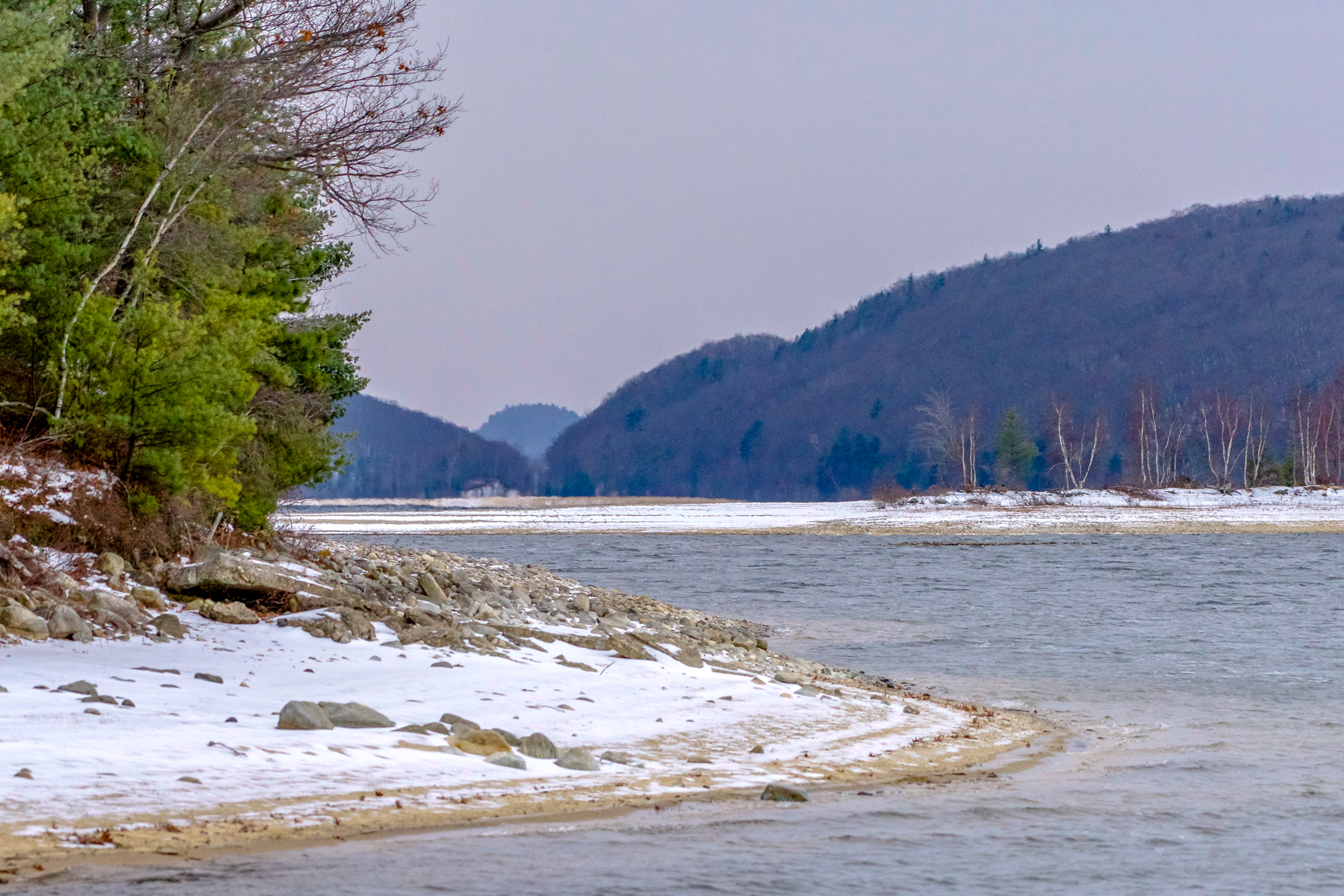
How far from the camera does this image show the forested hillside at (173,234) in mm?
15719

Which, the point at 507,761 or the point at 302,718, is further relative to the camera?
the point at 302,718

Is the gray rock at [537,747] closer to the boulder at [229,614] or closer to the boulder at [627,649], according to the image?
the boulder at [229,614]

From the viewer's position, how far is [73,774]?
8.36 metres

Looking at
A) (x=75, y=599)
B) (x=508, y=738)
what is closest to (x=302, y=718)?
(x=508, y=738)

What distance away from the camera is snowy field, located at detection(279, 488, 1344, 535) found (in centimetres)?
7344

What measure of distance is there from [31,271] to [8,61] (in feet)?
9.59

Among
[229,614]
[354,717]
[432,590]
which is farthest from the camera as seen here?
[432,590]

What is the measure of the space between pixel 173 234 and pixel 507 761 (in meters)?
11.8

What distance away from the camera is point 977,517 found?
80.8 m


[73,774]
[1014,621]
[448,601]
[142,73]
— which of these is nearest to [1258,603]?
[1014,621]

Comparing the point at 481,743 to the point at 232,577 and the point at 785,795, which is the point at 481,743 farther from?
the point at 232,577

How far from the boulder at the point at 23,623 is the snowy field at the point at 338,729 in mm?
190

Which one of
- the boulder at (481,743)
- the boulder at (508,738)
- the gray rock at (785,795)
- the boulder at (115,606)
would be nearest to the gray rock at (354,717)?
the boulder at (481,743)

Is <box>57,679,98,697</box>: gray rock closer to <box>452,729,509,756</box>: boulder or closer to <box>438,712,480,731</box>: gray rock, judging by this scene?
<box>438,712,480,731</box>: gray rock
